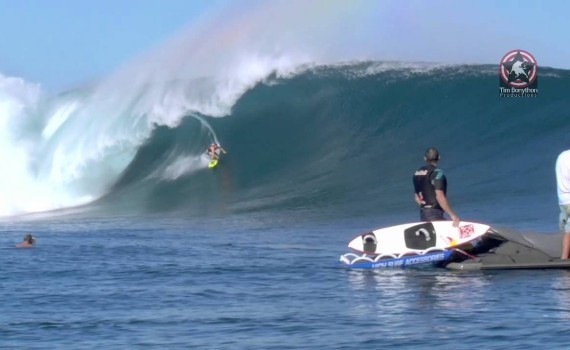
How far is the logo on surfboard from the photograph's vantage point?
25.4 m

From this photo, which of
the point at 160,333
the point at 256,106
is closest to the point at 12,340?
the point at 160,333

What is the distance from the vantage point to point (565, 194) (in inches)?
410

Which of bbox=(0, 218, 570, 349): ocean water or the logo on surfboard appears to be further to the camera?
the logo on surfboard

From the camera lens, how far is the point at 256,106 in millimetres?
25094

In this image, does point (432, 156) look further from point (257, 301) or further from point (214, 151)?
point (214, 151)

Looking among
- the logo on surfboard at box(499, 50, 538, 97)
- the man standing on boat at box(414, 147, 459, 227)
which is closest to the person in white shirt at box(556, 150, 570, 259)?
the man standing on boat at box(414, 147, 459, 227)

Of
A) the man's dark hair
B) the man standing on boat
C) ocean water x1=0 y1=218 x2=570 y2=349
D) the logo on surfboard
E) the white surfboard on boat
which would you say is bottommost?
ocean water x1=0 y1=218 x2=570 y2=349

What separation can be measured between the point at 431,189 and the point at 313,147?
1160 centimetres

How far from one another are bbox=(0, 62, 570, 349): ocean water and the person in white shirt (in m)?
0.53

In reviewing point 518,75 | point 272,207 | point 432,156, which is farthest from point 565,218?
point 518,75

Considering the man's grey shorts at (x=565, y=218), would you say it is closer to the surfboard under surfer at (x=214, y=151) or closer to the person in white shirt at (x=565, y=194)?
the person in white shirt at (x=565, y=194)

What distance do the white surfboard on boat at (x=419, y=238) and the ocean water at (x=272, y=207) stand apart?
260 mm

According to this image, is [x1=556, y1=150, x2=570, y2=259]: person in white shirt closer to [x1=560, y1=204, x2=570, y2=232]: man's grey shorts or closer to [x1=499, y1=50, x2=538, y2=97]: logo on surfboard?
[x1=560, y1=204, x2=570, y2=232]: man's grey shorts

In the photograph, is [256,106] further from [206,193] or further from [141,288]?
[141,288]
